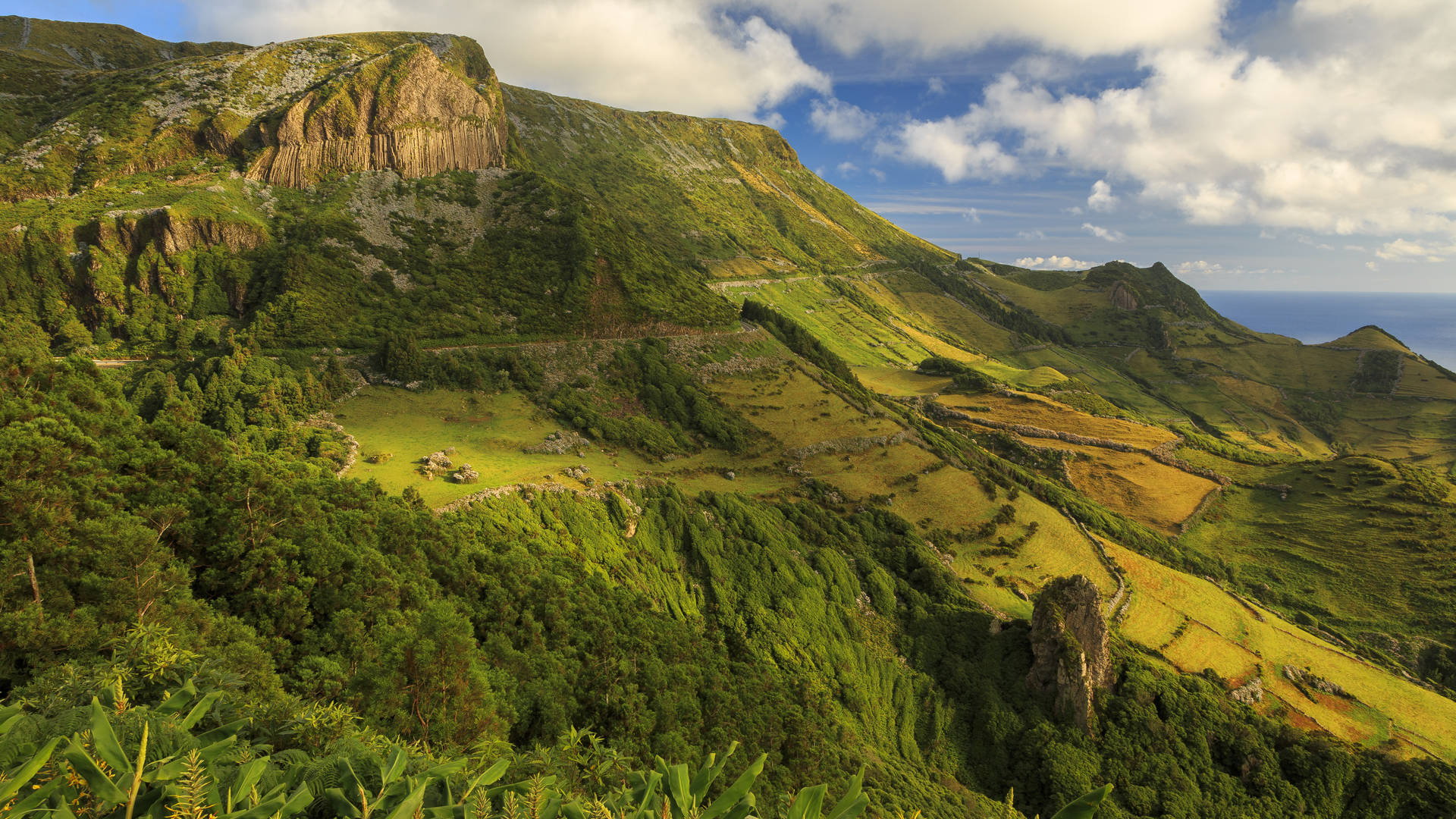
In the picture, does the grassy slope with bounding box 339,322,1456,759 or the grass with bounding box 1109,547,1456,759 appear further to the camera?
the grassy slope with bounding box 339,322,1456,759

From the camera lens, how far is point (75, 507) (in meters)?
19.9

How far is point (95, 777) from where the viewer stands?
4.98 meters

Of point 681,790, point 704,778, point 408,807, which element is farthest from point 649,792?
point 408,807

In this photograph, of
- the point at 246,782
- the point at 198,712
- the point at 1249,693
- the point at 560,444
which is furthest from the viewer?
the point at 560,444

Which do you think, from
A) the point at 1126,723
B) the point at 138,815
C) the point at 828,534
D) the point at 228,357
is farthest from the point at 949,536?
the point at 228,357

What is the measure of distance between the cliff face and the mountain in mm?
826

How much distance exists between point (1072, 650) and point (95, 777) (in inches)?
2370

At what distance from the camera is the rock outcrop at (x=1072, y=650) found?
49531 millimetres

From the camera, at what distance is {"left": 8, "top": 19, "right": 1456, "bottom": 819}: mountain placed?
17.8 meters

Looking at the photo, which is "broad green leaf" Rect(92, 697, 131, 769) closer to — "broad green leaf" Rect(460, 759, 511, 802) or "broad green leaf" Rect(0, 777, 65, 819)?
"broad green leaf" Rect(0, 777, 65, 819)

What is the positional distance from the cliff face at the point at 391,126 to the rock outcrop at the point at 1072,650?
411ft

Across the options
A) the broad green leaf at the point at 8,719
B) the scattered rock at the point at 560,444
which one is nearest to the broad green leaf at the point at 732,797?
the broad green leaf at the point at 8,719

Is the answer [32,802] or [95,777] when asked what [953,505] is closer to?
[95,777]

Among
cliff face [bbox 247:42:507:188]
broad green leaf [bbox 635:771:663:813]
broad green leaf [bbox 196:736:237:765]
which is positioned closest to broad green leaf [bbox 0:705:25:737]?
broad green leaf [bbox 196:736:237:765]
